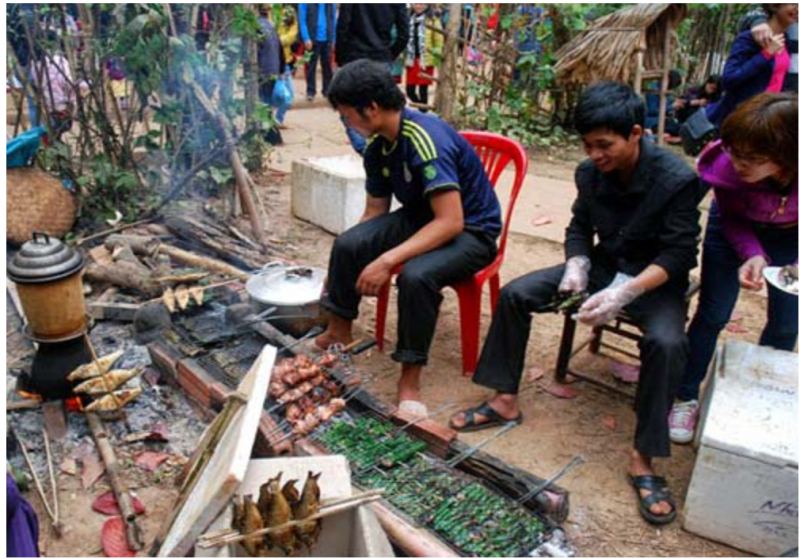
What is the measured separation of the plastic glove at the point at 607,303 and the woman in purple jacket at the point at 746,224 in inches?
19.8

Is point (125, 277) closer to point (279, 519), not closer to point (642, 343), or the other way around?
point (279, 519)

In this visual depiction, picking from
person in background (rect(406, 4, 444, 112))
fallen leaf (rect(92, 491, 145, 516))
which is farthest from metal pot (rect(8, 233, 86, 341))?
person in background (rect(406, 4, 444, 112))

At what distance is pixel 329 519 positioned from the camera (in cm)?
246

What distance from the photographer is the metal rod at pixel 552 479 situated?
288 cm

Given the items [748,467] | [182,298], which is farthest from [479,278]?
[182,298]

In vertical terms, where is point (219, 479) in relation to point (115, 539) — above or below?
above

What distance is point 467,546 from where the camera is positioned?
267 cm

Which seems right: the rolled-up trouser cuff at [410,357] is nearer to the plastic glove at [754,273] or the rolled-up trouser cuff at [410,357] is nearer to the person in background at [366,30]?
the plastic glove at [754,273]

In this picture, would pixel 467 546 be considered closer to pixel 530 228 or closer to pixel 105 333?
pixel 105 333

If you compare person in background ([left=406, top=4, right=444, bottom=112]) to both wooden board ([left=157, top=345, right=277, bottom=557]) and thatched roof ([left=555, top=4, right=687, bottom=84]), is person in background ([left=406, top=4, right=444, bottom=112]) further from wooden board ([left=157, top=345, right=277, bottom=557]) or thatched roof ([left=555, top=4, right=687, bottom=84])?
wooden board ([left=157, top=345, right=277, bottom=557])

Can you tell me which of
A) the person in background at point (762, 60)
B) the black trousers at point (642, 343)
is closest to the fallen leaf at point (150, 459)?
the black trousers at point (642, 343)

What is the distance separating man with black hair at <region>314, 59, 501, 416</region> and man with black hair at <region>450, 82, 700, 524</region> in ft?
1.14

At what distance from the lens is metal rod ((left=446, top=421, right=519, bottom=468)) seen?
307 cm

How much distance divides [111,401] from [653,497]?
257 cm
